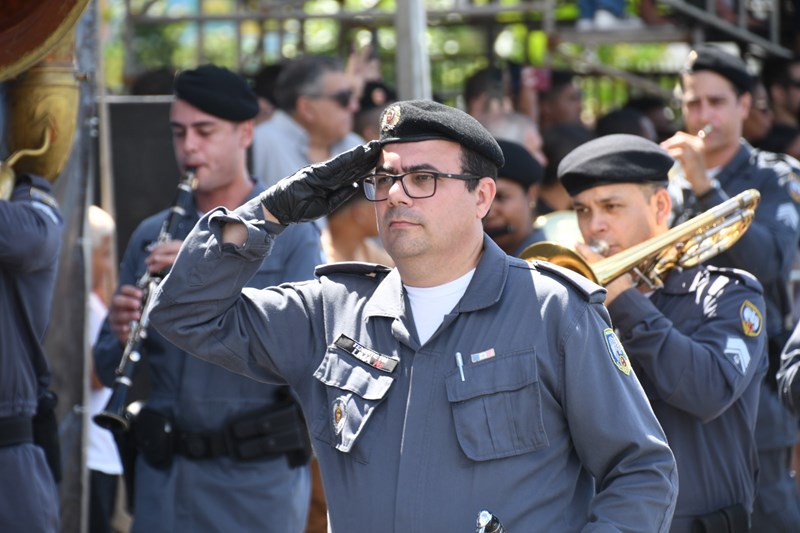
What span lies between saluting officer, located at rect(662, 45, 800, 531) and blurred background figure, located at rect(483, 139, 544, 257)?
0.62 metres

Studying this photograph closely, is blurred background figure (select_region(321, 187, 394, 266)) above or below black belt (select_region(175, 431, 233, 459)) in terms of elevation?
above

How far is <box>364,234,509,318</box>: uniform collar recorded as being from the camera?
3129 mm

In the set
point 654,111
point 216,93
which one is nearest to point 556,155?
point 654,111

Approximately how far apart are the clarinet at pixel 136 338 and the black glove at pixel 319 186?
1.10m

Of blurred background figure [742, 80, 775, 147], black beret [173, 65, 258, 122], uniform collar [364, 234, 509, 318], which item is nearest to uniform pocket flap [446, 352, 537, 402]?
uniform collar [364, 234, 509, 318]

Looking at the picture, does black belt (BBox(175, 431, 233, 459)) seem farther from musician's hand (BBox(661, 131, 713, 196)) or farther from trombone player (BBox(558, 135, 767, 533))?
musician's hand (BBox(661, 131, 713, 196))

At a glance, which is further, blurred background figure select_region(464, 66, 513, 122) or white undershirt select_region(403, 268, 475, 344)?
blurred background figure select_region(464, 66, 513, 122)

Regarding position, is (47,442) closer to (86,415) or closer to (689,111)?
(86,415)

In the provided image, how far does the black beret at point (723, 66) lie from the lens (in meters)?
5.98

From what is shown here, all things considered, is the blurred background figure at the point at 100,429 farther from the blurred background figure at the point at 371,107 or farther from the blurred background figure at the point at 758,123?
the blurred background figure at the point at 758,123

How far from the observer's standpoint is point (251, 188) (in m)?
4.87

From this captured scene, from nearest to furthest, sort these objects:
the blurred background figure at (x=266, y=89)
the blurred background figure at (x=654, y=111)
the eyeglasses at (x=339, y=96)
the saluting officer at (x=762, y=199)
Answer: the saluting officer at (x=762, y=199), the eyeglasses at (x=339, y=96), the blurred background figure at (x=266, y=89), the blurred background figure at (x=654, y=111)

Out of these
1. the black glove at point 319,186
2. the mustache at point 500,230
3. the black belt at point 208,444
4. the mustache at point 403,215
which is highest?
the black glove at point 319,186

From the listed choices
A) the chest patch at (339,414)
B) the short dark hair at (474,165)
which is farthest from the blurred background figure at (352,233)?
the chest patch at (339,414)
